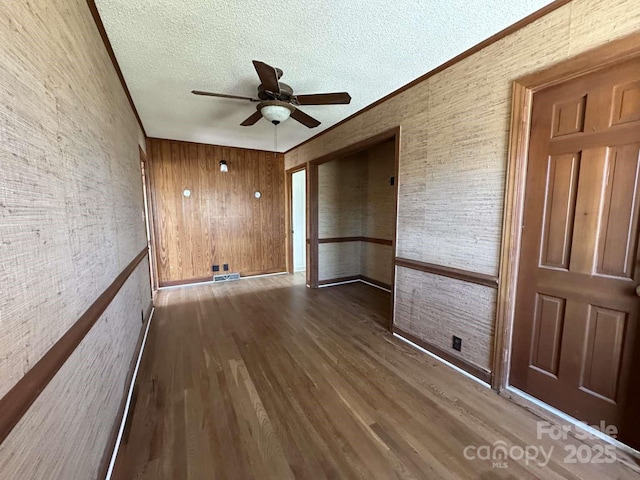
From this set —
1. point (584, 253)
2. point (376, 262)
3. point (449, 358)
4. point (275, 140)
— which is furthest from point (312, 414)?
point (275, 140)

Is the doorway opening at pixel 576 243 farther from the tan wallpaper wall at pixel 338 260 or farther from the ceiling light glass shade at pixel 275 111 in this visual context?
the tan wallpaper wall at pixel 338 260

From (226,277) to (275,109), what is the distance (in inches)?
145

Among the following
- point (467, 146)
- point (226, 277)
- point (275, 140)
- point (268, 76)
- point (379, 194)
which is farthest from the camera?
point (226, 277)

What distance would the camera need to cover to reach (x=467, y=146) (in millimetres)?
2035

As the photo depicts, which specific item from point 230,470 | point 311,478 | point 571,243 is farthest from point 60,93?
point 571,243

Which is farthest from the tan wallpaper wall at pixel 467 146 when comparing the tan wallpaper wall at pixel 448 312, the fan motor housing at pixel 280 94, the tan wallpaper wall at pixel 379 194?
the tan wallpaper wall at pixel 379 194

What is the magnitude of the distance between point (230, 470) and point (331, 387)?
849 millimetres

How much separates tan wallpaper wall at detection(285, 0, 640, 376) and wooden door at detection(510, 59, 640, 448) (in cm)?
20

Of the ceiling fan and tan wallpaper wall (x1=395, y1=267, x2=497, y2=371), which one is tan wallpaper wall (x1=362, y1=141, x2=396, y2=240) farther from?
the ceiling fan

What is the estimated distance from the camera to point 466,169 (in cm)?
205

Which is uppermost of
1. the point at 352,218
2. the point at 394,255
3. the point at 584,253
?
the point at 352,218

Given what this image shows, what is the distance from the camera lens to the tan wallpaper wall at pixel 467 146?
58.9 inches

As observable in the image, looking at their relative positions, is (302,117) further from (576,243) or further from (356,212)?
(356,212)

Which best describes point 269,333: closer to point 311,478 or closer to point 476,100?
point 311,478
